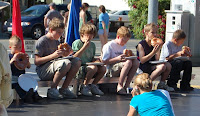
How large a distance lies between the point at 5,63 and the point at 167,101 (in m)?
2.02

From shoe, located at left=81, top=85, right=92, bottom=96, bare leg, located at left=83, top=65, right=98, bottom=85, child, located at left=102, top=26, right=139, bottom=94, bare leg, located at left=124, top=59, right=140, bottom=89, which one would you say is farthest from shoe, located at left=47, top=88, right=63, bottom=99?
bare leg, located at left=124, top=59, right=140, bottom=89

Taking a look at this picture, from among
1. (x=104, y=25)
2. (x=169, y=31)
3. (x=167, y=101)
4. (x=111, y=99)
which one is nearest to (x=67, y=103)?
(x=111, y=99)

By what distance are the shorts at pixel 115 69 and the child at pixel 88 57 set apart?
345 mm

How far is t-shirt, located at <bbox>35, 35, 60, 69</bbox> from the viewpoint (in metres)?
7.86

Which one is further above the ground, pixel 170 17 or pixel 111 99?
pixel 170 17

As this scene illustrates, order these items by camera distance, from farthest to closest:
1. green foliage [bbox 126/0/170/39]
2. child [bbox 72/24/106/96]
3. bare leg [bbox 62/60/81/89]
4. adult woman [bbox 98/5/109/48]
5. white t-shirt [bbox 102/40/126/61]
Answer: green foliage [bbox 126/0/170/39], adult woman [bbox 98/5/109/48], white t-shirt [bbox 102/40/126/61], child [bbox 72/24/106/96], bare leg [bbox 62/60/81/89]

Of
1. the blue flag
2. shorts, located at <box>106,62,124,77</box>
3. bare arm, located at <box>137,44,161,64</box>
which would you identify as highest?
the blue flag

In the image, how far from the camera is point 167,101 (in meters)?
5.09

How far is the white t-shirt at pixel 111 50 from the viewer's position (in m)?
8.53

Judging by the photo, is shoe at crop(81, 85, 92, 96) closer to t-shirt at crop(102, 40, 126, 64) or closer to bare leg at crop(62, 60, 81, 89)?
bare leg at crop(62, 60, 81, 89)

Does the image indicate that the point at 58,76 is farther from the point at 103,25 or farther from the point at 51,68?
the point at 103,25

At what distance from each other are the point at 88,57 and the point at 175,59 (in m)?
1.84

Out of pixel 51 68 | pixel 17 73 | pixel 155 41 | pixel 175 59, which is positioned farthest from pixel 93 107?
pixel 175 59

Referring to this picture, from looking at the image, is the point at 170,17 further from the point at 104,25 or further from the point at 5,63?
the point at 5,63
